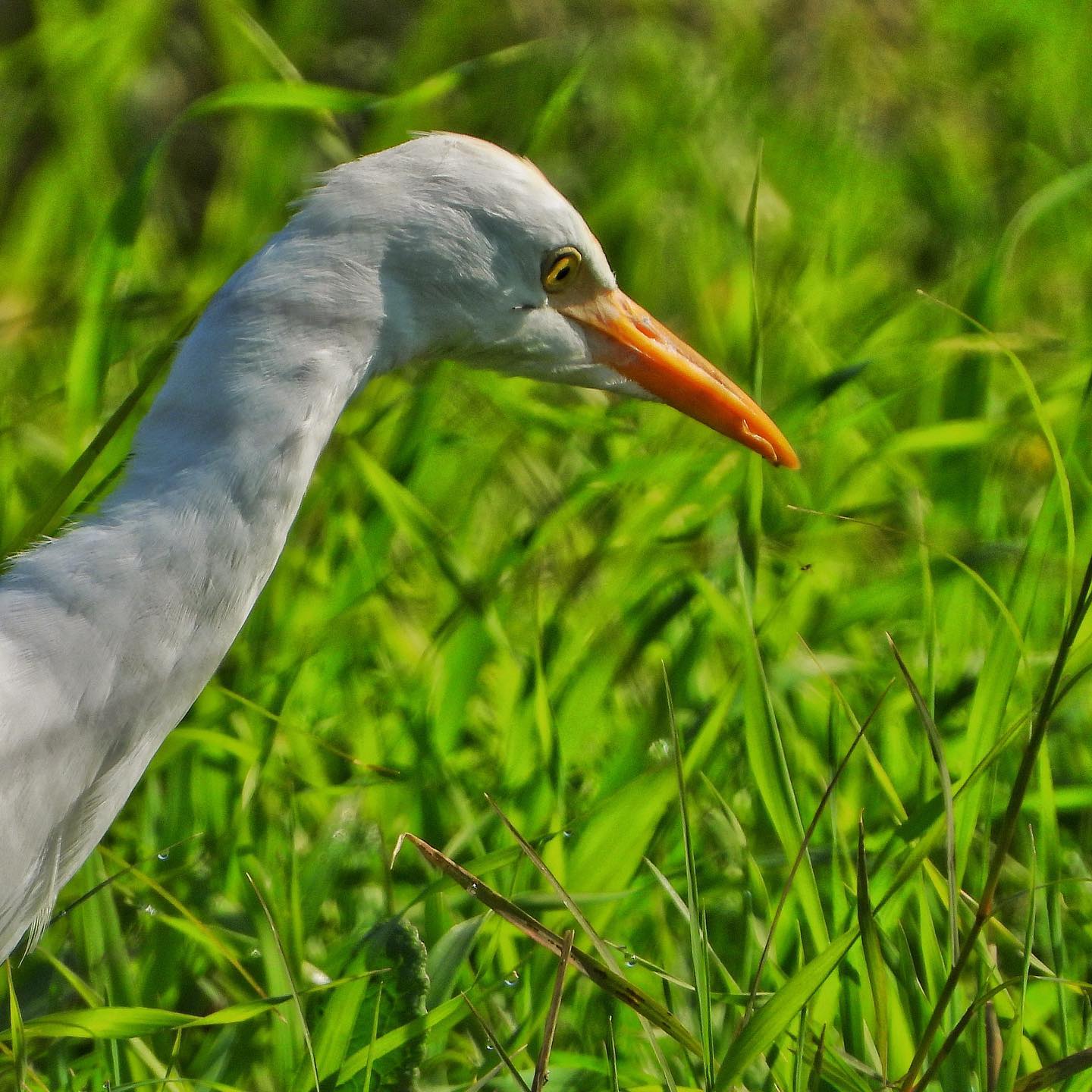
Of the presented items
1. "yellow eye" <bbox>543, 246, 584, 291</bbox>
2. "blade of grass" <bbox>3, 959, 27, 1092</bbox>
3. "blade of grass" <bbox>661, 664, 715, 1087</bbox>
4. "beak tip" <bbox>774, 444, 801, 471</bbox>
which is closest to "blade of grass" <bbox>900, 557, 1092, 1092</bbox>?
"blade of grass" <bbox>661, 664, 715, 1087</bbox>

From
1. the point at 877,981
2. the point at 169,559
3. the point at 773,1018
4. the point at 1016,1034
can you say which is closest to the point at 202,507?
the point at 169,559

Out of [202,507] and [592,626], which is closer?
[202,507]

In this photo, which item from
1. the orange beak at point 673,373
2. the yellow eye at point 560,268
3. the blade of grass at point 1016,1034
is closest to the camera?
the blade of grass at point 1016,1034

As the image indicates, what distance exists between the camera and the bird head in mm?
1397

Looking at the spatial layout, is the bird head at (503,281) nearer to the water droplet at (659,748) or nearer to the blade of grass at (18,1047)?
the water droplet at (659,748)

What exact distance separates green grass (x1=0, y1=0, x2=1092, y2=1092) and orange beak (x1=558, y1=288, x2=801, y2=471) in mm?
177

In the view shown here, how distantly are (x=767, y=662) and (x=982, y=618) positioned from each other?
465 mm

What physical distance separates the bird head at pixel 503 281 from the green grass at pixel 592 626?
0.75 ft

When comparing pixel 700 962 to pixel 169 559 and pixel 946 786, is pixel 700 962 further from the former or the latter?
pixel 169 559

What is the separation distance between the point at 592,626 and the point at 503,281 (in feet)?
2.54

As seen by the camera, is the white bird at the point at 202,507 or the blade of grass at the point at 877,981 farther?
the blade of grass at the point at 877,981

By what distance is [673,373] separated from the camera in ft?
5.80

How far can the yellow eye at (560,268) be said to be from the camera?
1561 mm

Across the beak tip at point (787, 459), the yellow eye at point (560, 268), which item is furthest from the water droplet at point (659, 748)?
the yellow eye at point (560, 268)
